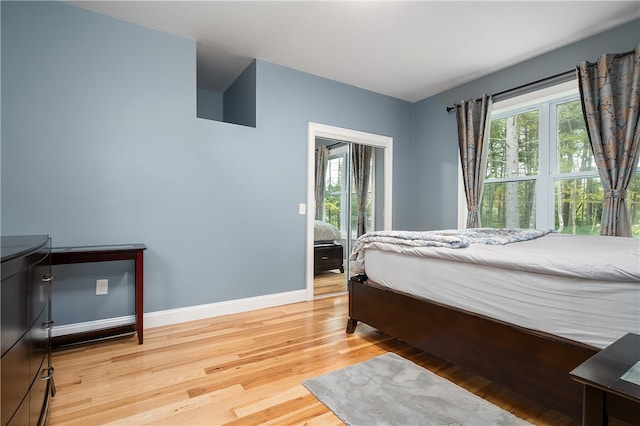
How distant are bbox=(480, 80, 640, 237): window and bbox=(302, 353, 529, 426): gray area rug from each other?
231cm

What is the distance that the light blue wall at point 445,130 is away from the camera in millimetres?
2930

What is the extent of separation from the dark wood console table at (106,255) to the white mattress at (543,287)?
1.99 metres

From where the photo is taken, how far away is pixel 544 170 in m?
3.15

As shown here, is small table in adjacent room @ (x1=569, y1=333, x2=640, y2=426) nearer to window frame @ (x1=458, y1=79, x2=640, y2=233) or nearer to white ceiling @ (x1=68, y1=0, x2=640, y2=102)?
white ceiling @ (x1=68, y1=0, x2=640, y2=102)

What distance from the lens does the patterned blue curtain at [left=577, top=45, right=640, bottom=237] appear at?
7.93 feet

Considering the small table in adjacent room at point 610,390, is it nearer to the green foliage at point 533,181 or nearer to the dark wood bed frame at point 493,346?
the dark wood bed frame at point 493,346

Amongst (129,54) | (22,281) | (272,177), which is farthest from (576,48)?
(22,281)

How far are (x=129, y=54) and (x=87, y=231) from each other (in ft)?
4.97

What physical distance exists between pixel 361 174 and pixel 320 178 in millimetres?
592

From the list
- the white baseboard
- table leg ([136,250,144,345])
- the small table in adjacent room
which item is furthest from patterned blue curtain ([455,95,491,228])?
table leg ([136,250,144,345])

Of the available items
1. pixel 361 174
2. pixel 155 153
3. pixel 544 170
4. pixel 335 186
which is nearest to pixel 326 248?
pixel 335 186

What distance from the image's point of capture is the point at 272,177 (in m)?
3.28

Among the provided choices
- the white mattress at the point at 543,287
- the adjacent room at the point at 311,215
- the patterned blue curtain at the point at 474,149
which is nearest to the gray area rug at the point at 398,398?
the adjacent room at the point at 311,215

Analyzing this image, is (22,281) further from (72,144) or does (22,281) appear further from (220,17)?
(220,17)
